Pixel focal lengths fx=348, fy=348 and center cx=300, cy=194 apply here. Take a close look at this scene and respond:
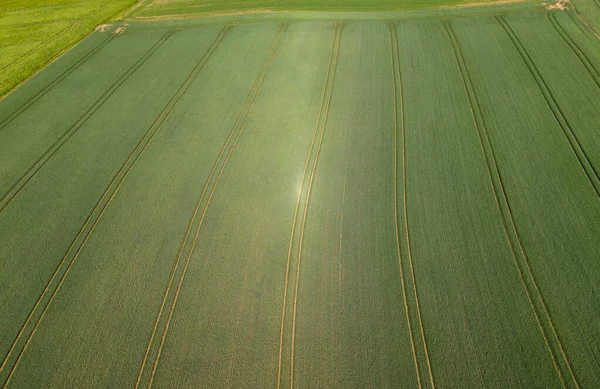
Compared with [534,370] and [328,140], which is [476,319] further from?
[328,140]

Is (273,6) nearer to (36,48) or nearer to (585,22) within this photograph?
(36,48)

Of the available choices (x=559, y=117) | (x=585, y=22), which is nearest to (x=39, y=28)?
(x=559, y=117)

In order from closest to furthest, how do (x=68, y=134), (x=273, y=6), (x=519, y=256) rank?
(x=519, y=256)
(x=68, y=134)
(x=273, y=6)

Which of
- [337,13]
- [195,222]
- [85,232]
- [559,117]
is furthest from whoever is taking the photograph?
[337,13]

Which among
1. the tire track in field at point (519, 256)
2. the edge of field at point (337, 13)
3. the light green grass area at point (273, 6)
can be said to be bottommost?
the tire track in field at point (519, 256)

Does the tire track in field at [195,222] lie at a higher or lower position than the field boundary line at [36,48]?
lower

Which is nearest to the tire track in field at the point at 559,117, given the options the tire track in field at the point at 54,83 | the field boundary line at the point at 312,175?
the field boundary line at the point at 312,175

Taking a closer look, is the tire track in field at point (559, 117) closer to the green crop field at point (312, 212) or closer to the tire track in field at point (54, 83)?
the green crop field at point (312, 212)
